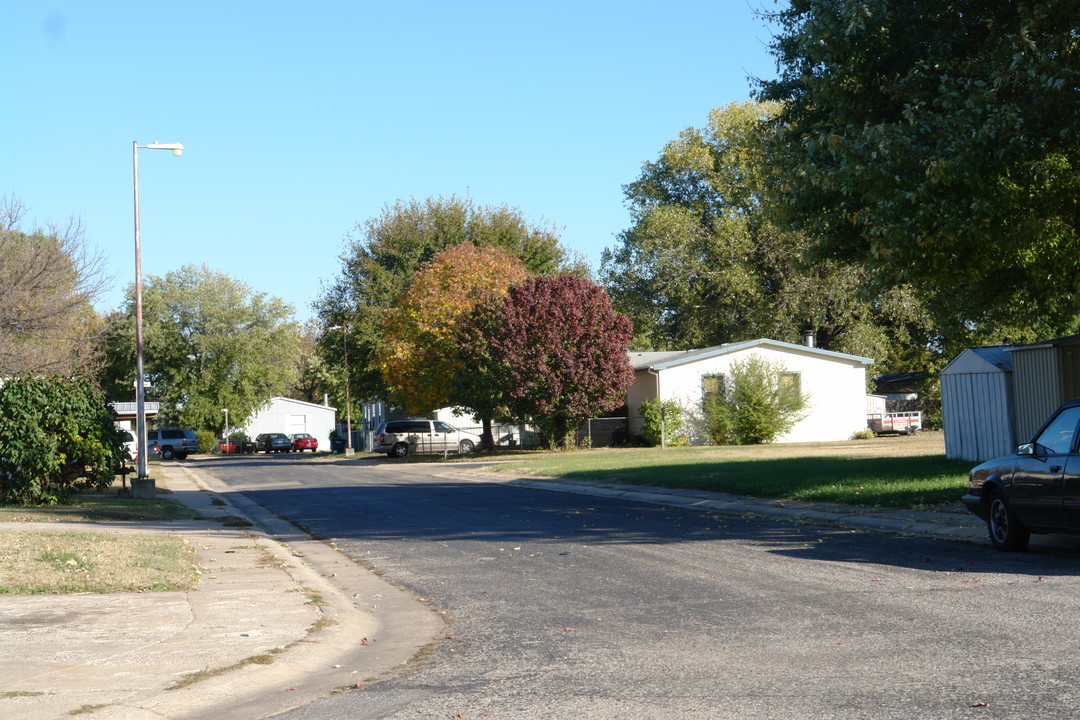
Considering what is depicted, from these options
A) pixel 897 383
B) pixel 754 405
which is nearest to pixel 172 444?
pixel 754 405

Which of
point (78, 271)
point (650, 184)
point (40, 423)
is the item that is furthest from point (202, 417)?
point (40, 423)

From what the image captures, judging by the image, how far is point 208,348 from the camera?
7256 centimetres

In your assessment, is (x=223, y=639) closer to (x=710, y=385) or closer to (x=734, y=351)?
(x=734, y=351)

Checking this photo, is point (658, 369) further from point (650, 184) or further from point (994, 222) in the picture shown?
point (994, 222)

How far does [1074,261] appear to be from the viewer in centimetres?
1373

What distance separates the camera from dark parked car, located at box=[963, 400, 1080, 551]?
34.9 ft

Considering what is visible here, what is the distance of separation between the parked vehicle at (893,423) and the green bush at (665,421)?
1165 cm

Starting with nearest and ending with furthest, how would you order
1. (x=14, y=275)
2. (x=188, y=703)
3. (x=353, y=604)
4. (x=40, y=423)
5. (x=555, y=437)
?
(x=188, y=703) → (x=353, y=604) → (x=40, y=423) → (x=14, y=275) → (x=555, y=437)

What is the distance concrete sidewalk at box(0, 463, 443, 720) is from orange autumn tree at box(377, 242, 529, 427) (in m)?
33.9

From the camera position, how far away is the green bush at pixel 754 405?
43844 millimetres

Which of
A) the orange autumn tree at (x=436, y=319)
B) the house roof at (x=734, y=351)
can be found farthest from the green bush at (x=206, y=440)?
the house roof at (x=734, y=351)

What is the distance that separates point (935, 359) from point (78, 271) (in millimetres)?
42634

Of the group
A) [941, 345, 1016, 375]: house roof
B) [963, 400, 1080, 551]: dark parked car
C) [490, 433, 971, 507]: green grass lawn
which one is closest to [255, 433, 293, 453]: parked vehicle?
[490, 433, 971, 507]: green grass lawn

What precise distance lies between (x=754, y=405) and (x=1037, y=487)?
33151 millimetres
